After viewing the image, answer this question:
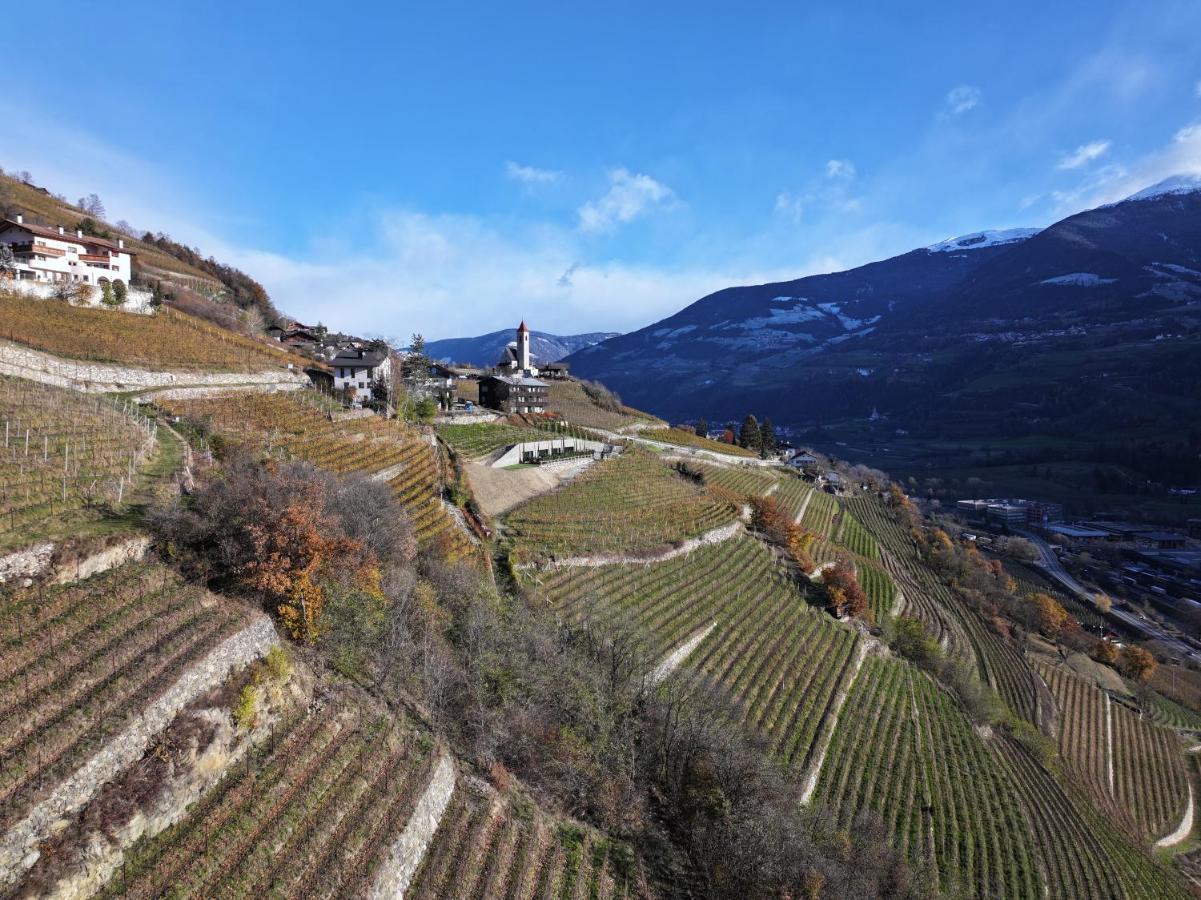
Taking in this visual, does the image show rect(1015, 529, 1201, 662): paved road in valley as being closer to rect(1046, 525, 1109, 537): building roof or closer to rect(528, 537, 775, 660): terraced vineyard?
rect(1046, 525, 1109, 537): building roof

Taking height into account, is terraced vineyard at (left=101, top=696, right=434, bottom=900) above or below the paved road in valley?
above

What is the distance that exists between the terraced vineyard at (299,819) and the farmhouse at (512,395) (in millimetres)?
61294

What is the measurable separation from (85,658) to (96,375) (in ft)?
93.2

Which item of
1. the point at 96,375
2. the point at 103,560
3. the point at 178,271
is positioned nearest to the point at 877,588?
the point at 103,560

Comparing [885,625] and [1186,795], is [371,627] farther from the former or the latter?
[1186,795]

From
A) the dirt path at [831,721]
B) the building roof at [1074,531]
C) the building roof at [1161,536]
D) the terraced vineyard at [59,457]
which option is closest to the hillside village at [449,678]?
the terraced vineyard at [59,457]

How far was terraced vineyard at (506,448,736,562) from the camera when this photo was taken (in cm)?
3622

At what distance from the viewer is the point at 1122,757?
50406mm

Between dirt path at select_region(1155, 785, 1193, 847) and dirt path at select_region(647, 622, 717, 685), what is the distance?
40.7 m

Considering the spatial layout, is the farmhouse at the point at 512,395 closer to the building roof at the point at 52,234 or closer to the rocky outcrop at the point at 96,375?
the rocky outcrop at the point at 96,375

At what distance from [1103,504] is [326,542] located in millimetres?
185067

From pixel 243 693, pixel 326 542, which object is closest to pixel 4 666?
pixel 243 693

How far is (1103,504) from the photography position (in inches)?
5630

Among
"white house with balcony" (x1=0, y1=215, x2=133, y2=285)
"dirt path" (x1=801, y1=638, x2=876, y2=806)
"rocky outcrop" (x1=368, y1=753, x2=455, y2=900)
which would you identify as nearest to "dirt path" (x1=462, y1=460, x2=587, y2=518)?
"rocky outcrop" (x1=368, y1=753, x2=455, y2=900)
